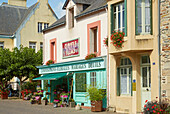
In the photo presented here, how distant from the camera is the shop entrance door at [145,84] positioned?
16.0 metres

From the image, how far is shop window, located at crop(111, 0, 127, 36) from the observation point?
16.3 m

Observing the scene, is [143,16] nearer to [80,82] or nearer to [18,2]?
[80,82]

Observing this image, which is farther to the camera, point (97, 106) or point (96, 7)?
point (96, 7)

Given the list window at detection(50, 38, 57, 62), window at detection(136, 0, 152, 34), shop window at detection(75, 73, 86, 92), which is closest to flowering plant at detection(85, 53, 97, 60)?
shop window at detection(75, 73, 86, 92)

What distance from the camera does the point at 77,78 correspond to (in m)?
21.4

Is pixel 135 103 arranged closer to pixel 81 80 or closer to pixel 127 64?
pixel 127 64

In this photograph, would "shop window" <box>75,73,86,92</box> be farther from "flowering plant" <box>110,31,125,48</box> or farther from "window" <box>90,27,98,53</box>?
"flowering plant" <box>110,31,125,48</box>

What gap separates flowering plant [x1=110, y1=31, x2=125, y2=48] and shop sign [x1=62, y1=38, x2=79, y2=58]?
5626 mm

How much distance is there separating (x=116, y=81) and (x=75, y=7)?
6.89 m

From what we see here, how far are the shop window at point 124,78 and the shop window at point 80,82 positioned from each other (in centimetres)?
338

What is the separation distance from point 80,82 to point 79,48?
7.42 feet

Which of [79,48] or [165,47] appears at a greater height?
[79,48]

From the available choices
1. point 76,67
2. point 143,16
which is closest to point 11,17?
point 76,67

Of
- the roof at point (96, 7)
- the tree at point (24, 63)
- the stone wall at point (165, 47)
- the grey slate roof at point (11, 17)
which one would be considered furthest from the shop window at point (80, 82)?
the grey slate roof at point (11, 17)
